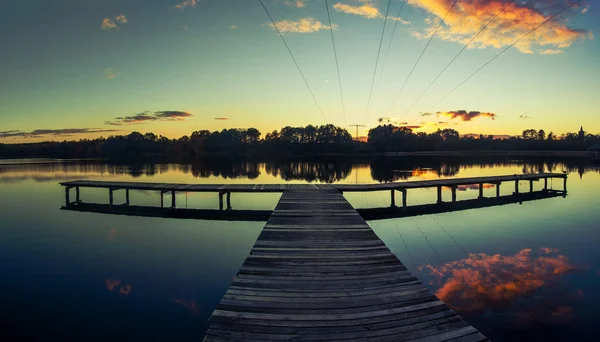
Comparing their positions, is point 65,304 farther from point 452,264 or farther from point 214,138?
point 214,138

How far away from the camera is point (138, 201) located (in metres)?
20.1

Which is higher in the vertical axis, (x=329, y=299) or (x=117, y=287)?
(x=329, y=299)

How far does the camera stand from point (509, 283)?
766 centimetres

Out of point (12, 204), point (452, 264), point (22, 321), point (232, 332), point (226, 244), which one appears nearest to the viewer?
point (232, 332)

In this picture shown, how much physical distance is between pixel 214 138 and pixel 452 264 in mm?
110482

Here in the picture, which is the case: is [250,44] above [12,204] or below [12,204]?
above

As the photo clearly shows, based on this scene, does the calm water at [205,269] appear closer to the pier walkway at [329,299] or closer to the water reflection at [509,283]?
the water reflection at [509,283]

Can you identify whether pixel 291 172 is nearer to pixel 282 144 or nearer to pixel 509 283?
pixel 509 283

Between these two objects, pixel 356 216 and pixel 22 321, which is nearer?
pixel 22 321

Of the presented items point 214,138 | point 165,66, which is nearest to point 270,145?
point 214,138

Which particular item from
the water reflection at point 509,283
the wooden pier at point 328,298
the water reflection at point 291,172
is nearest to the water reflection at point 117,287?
the wooden pier at point 328,298

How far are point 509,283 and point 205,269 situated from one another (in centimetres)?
773

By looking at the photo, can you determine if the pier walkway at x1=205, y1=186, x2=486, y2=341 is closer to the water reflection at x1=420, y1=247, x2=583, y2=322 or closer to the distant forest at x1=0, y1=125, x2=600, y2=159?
the water reflection at x1=420, y1=247, x2=583, y2=322

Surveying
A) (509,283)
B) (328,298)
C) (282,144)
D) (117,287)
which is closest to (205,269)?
(117,287)
